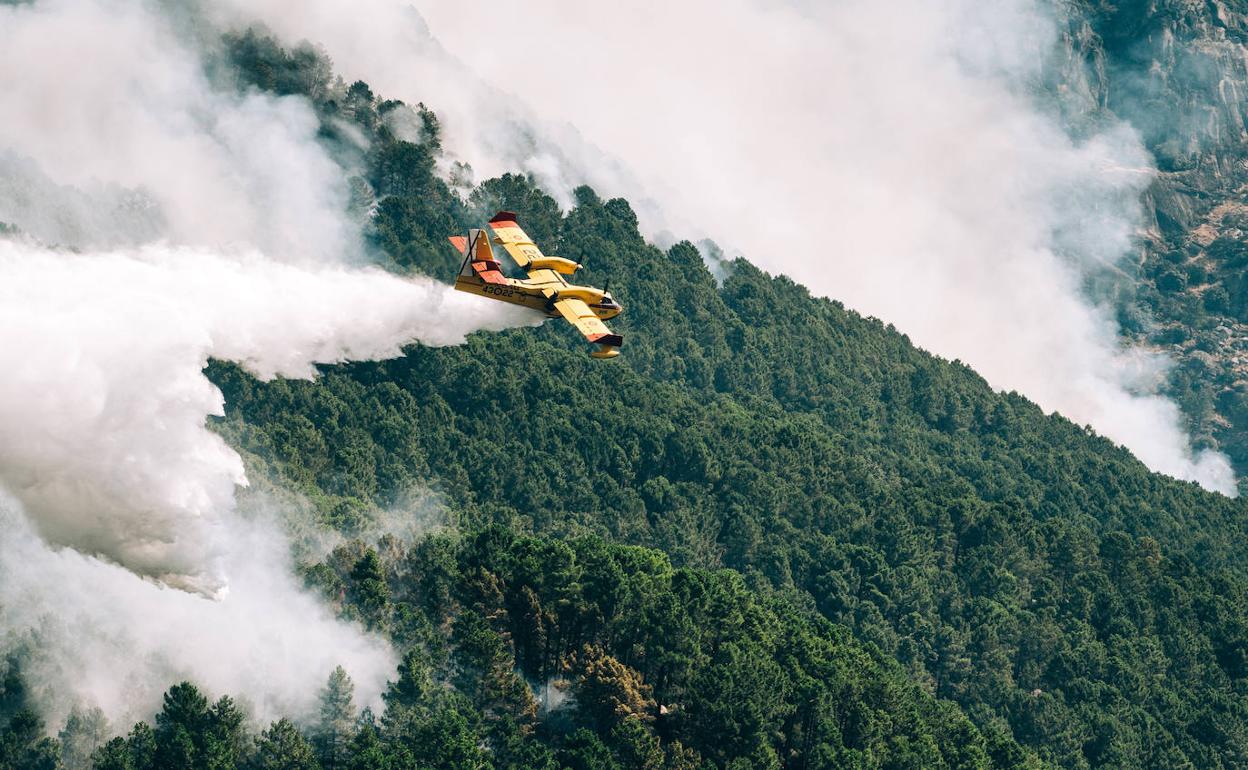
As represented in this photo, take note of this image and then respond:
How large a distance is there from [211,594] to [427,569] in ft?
75.9

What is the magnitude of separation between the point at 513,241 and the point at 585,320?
11.5 m

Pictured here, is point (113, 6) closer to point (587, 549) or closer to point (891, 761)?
point (587, 549)

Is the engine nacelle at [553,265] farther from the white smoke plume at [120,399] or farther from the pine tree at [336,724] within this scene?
the pine tree at [336,724]

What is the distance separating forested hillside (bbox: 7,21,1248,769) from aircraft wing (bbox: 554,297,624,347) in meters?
17.7

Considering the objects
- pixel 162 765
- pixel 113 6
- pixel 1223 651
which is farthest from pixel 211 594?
pixel 113 6

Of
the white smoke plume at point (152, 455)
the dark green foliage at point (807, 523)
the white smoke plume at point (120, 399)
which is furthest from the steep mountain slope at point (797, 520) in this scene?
the white smoke plume at point (120, 399)

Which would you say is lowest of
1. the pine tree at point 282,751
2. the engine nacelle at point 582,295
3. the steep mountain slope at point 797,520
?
the pine tree at point 282,751

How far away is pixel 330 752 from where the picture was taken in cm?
10325

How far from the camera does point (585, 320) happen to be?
332ft

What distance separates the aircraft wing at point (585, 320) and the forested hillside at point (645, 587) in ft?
58.2

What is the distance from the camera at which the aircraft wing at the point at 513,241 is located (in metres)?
109

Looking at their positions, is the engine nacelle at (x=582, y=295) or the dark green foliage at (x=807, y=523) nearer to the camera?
the engine nacelle at (x=582, y=295)

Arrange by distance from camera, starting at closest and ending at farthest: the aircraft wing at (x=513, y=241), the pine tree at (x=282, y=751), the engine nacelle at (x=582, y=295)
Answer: the pine tree at (x=282, y=751)
the engine nacelle at (x=582, y=295)
the aircraft wing at (x=513, y=241)

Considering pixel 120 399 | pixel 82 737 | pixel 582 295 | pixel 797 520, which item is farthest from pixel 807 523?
pixel 120 399
